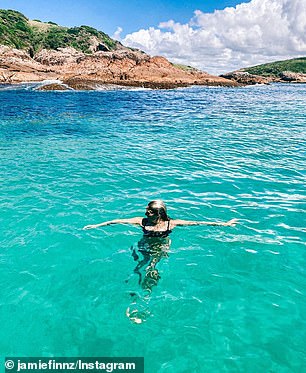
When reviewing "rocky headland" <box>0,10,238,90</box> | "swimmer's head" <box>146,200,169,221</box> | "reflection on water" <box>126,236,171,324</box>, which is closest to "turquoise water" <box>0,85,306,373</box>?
"reflection on water" <box>126,236,171,324</box>

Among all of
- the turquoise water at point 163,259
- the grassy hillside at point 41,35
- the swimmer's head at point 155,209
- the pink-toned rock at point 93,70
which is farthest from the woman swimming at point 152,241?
the grassy hillside at point 41,35

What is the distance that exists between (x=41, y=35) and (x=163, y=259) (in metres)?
130

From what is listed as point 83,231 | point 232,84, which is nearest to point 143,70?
point 232,84

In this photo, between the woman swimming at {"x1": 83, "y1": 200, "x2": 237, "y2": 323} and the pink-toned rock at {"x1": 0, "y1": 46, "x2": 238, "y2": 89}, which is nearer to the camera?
the woman swimming at {"x1": 83, "y1": 200, "x2": 237, "y2": 323}

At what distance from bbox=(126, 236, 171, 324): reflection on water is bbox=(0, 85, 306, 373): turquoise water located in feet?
0.38

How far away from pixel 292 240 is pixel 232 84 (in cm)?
8750

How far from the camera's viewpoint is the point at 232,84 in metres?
89.4

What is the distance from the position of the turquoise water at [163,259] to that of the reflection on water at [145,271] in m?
0.12

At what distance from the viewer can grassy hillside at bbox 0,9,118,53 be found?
10125 cm

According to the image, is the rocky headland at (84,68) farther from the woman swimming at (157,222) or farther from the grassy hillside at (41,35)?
the woman swimming at (157,222)

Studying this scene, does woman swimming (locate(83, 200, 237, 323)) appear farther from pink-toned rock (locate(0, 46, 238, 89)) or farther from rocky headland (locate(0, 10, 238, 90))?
pink-toned rock (locate(0, 46, 238, 89))

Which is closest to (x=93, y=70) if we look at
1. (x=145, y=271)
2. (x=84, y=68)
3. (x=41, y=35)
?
(x=84, y=68)

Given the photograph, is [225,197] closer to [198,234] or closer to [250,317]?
[198,234]

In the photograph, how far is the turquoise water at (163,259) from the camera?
6055mm
